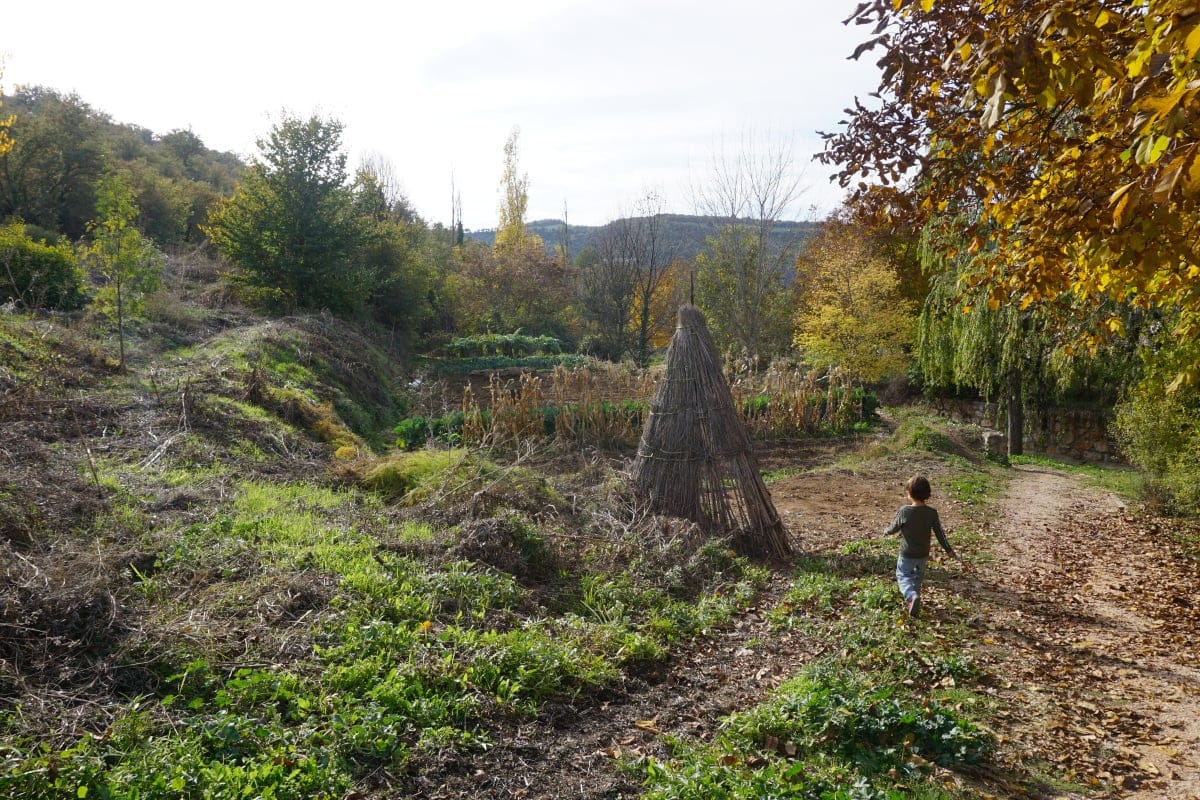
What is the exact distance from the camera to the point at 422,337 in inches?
1019

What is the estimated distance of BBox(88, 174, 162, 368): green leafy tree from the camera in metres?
9.89

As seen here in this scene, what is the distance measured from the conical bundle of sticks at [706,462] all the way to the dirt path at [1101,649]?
6.64 ft

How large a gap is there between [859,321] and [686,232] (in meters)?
21.7

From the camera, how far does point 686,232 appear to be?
4153cm

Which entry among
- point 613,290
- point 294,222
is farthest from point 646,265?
point 294,222

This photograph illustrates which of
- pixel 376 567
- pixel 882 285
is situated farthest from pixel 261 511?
pixel 882 285

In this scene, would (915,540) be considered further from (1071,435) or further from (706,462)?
(1071,435)

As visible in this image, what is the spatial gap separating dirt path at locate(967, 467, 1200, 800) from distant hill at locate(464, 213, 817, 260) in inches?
905

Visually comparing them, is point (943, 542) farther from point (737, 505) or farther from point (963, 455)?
point (963, 455)

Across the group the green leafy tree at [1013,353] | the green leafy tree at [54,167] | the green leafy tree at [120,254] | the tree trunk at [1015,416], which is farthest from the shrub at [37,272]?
the tree trunk at [1015,416]

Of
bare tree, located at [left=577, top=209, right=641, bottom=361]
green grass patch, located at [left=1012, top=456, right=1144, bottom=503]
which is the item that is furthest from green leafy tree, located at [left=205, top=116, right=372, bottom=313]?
green grass patch, located at [left=1012, top=456, right=1144, bottom=503]

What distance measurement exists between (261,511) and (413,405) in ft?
33.9

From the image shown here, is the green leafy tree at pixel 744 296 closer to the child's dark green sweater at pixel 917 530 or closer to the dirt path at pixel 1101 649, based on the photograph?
the dirt path at pixel 1101 649

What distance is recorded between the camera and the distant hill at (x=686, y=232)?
34.8 metres
